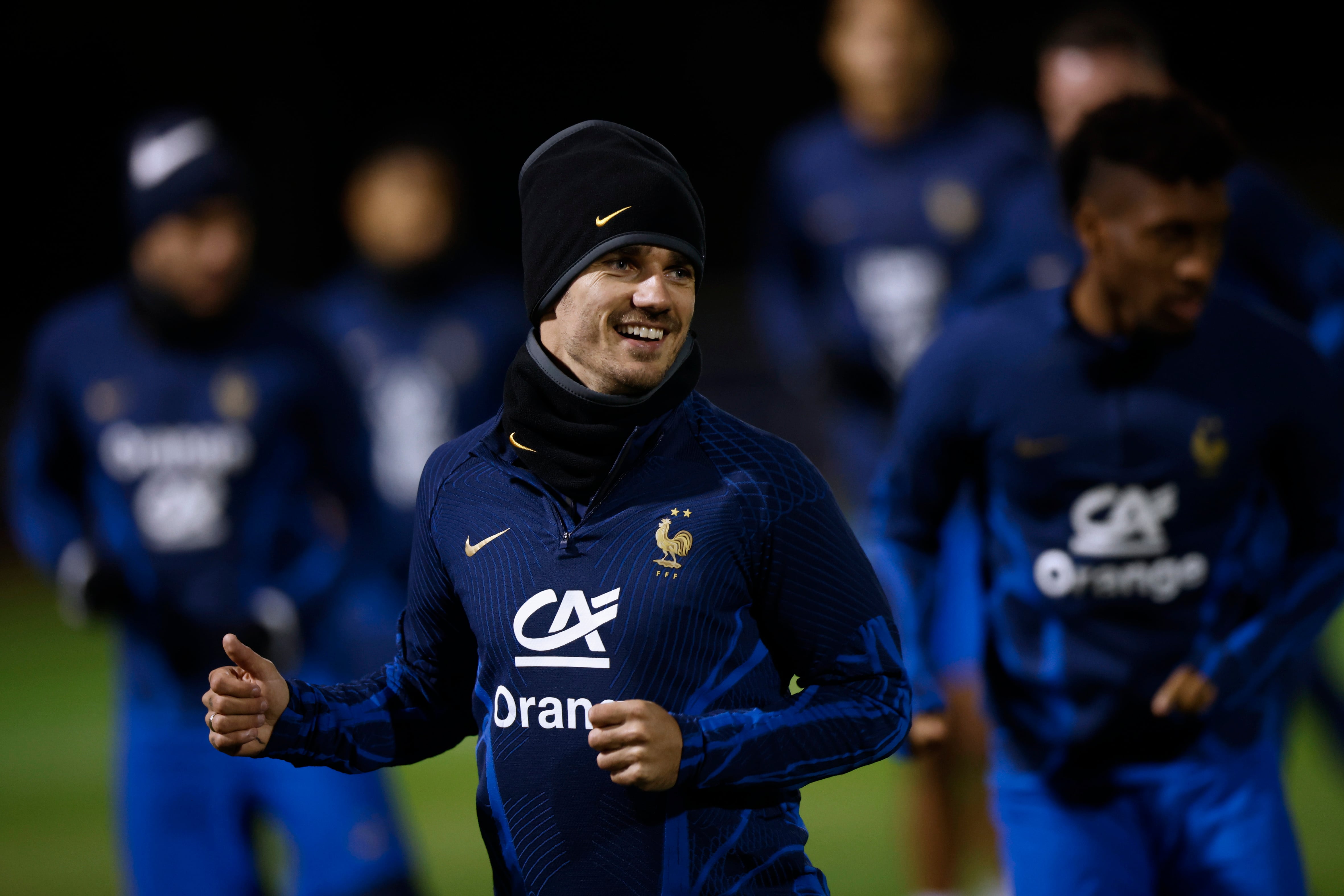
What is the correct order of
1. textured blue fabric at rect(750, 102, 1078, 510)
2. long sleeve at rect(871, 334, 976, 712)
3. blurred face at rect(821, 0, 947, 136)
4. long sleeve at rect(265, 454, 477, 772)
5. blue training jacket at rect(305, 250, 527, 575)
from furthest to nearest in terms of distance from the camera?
blue training jacket at rect(305, 250, 527, 575) < blurred face at rect(821, 0, 947, 136) < textured blue fabric at rect(750, 102, 1078, 510) < long sleeve at rect(871, 334, 976, 712) < long sleeve at rect(265, 454, 477, 772)

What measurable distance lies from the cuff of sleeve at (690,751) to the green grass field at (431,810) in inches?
162

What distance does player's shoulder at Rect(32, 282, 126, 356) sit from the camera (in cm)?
602

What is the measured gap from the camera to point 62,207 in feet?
69.9

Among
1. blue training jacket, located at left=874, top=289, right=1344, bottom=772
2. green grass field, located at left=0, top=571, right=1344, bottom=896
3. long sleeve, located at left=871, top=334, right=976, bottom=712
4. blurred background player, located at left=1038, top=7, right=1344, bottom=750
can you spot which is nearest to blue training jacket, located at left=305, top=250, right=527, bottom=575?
green grass field, located at left=0, top=571, right=1344, bottom=896

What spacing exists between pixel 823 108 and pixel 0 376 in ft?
31.0

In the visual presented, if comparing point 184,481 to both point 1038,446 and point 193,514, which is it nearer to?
point 193,514

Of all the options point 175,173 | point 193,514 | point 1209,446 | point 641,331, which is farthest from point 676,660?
point 175,173

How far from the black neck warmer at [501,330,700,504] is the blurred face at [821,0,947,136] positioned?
481 cm

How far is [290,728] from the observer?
9.57 ft

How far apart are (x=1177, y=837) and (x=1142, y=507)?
2.29 feet

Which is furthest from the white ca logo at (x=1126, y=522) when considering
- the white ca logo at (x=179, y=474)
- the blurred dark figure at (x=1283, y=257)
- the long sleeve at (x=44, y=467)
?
the long sleeve at (x=44, y=467)

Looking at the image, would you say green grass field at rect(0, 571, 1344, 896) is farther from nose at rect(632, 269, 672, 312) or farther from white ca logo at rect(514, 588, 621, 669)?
nose at rect(632, 269, 672, 312)

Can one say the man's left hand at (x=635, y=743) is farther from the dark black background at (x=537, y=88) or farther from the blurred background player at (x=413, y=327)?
the dark black background at (x=537, y=88)

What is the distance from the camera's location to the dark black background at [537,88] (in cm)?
2078
